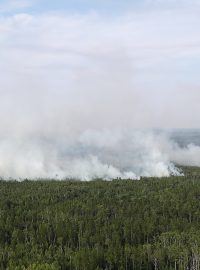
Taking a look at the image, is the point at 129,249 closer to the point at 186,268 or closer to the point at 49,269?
the point at 186,268

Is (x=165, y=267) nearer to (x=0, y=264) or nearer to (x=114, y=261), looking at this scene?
(x=114, y=261)

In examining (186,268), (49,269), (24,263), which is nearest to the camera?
(49,269)

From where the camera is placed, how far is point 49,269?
159750 millimetres

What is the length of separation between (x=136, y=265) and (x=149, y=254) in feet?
23.6

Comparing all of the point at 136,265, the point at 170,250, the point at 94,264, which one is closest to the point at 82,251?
the point at 94,264

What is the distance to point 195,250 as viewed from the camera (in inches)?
7746

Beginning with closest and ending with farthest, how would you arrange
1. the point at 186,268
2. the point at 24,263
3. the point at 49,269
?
the point at 49,269, the point at 24,263, the point at 186,268

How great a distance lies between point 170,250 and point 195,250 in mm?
9959

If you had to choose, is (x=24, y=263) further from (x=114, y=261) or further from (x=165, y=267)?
(x=165, y=267)

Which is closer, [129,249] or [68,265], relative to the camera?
[68,265]

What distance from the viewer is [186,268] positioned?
19262cm

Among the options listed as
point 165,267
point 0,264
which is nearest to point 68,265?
point 0,264

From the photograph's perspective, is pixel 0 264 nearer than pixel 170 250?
Yes

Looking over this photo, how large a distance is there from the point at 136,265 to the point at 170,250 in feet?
52.6
